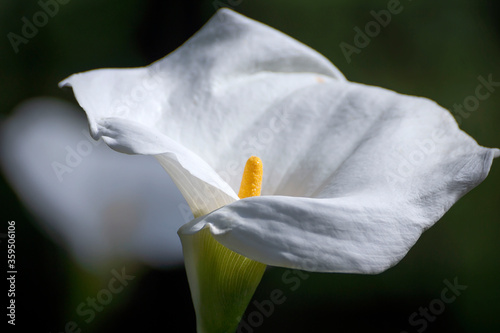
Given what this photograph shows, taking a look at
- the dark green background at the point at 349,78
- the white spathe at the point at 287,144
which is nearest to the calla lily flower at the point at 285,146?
the white spathe at the point at 287,144

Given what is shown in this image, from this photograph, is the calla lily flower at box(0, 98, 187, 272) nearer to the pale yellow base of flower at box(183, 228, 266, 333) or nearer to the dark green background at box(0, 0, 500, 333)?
the dark green background at box(0, 0, 500, 333)

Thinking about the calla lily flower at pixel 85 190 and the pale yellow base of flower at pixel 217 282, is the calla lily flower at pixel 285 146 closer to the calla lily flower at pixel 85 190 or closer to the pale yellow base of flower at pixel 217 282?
the pale yellow base of flower at pixel 217 282

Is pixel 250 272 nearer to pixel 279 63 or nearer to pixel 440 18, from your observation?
pixel 279 63

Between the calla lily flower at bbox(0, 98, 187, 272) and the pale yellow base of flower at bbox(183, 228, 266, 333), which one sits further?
the calla lily flower at bbox(0, 98, 187, 272)

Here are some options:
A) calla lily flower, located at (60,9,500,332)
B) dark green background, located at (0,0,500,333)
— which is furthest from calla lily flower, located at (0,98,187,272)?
calla lily flower, located at (60,9,500,332)

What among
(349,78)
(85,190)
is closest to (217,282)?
(85,190)
